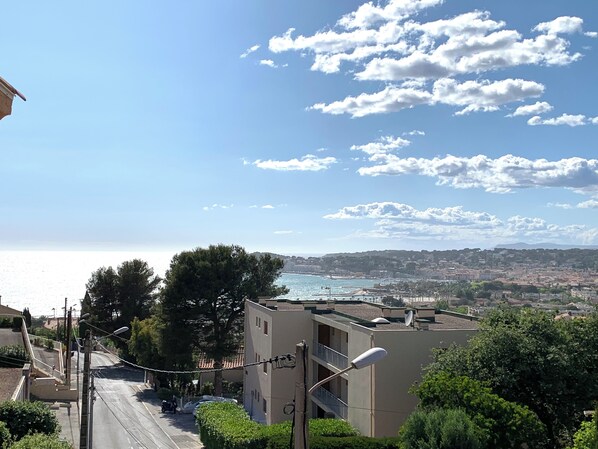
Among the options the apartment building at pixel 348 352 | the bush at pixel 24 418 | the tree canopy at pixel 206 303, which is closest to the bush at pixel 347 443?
the apartment building at pixel 348 352

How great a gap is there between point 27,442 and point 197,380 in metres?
40.1

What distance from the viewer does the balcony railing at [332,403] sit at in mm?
25314

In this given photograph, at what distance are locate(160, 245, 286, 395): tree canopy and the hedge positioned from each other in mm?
16623

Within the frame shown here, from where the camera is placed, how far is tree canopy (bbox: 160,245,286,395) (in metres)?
45.0

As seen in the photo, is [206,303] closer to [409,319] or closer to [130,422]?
[130,422]

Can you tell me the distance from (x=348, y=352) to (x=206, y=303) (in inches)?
925

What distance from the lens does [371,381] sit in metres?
22.0

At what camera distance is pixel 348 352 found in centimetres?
2473

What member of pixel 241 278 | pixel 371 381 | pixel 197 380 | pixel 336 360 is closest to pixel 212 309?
pixel 241 278

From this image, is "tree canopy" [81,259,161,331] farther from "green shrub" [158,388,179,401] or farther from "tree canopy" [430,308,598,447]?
"tree canopy" [430,308,598,447]

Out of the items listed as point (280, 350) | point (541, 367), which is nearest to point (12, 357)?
point (280, 350)

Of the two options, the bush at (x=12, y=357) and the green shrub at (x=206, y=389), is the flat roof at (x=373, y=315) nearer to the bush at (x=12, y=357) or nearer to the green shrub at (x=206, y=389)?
the green shrub at (x=206, y=389)

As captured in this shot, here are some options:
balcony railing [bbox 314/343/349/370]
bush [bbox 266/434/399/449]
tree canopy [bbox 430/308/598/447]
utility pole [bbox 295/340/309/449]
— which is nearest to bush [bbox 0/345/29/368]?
balcony railing [bbox 314/343/349/370]

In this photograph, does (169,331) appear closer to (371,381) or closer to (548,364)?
(371,381)
